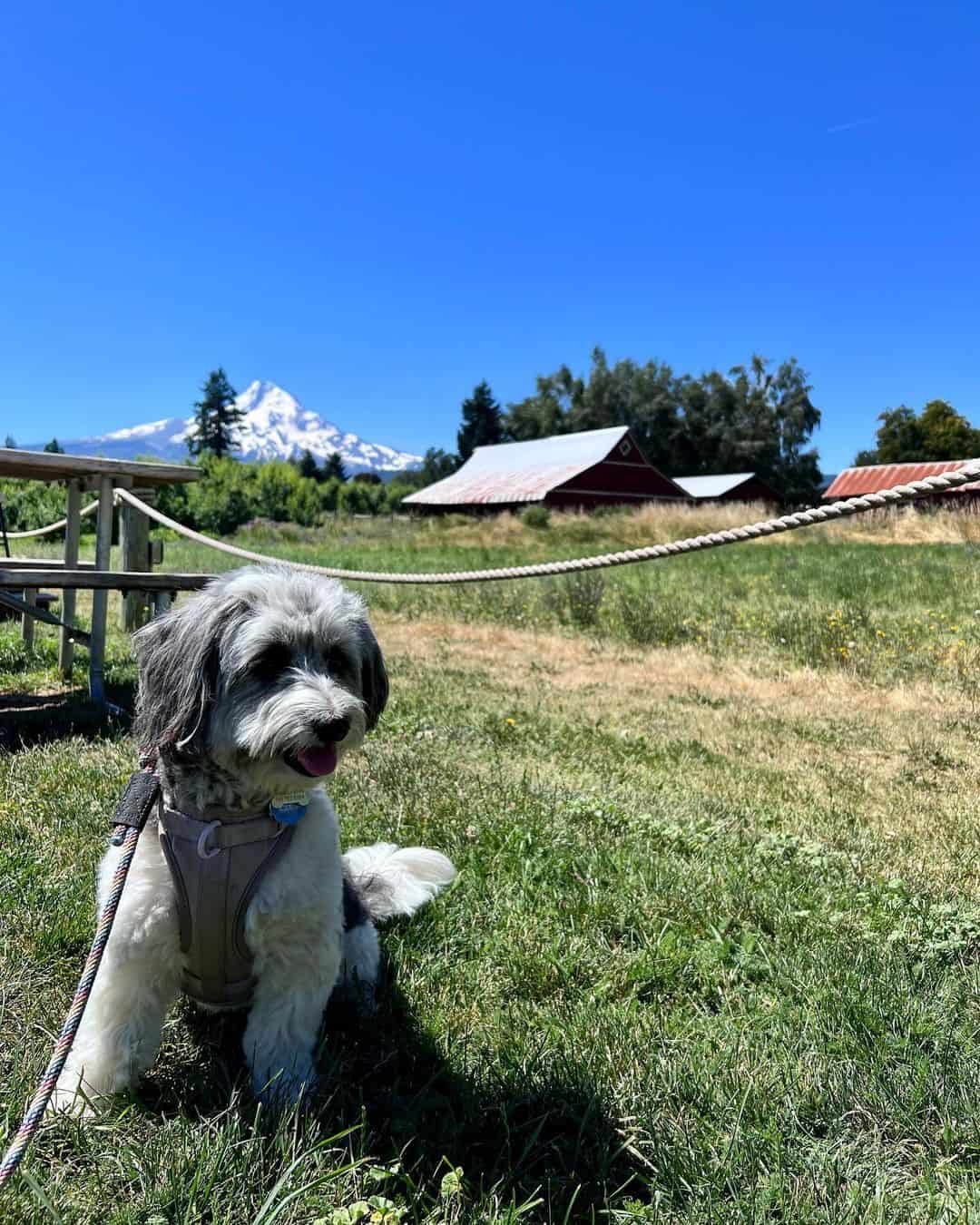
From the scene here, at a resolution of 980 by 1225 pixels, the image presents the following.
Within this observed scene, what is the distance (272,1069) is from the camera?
2381 millimetres

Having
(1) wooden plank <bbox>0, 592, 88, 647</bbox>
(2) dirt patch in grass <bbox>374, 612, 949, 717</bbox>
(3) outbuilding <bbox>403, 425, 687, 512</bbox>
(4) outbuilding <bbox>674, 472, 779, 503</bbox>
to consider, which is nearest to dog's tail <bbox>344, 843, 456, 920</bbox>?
(1) wooden plank <bbox>0, 592, 88, 647</bbox>

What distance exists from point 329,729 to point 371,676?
514 millimetres

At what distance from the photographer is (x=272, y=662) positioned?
2457 millimetres

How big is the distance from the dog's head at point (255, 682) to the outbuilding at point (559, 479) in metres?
42.2

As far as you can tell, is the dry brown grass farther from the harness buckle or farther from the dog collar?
the harness buckle

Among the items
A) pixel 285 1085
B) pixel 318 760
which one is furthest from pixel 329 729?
pixel 285 1085

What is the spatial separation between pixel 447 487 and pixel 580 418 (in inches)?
1377

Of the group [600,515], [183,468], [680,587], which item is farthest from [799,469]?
[183,468]

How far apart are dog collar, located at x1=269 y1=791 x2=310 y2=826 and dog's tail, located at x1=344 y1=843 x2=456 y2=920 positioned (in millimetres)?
797

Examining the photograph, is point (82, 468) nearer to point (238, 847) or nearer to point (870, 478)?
point (238, 847)

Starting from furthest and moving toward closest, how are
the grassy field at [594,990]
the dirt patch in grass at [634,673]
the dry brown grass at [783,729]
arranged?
the dirt patch in grass at [634,673] → the dry brown grass at [783,729] → the grassy field at [594,990]

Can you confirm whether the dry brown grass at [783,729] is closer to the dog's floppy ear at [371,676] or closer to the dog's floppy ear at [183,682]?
the dog's floppy ear at [371,676]

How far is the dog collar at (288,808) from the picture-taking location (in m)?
2.44

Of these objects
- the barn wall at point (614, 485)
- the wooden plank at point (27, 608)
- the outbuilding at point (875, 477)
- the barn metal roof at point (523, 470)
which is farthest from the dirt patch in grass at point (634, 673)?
the outbuilding at point (875, 477)
